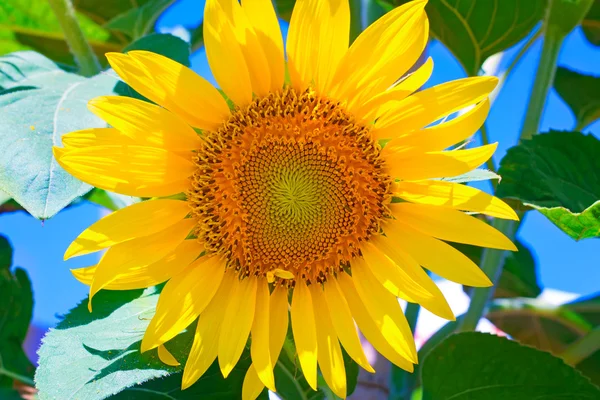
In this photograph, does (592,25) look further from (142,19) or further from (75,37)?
(75,37)

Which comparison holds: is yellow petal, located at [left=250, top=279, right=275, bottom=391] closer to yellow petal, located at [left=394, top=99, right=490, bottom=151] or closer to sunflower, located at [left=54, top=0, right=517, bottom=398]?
sunflower, located at [left=54, top=0, right=517, bottom=398]

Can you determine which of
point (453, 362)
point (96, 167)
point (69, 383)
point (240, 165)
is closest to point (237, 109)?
point (240, 165)

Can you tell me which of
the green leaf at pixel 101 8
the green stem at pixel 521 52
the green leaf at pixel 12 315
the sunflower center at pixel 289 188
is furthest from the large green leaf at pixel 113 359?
the green leaf at pixel 101 8

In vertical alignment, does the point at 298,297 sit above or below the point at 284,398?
above

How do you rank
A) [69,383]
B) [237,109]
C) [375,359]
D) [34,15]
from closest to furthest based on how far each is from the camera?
[69,383] < [237,109] < [375,359] < [34,15]

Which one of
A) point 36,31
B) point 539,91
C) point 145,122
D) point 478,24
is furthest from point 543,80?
point 36,31

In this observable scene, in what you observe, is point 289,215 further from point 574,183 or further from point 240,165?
point 574,183
